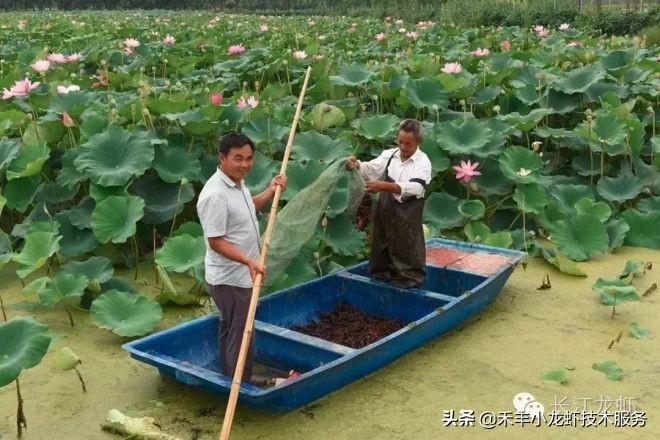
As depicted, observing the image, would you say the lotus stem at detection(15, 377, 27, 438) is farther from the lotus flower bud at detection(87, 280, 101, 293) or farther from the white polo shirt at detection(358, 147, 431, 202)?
the white polo shirt at detection(358, 147, 431, 202)

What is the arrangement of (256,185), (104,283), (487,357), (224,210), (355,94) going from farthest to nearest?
1. (355,94)
2. (256,185)
3. (104,283)
4. (487,357)
5. (224,210)

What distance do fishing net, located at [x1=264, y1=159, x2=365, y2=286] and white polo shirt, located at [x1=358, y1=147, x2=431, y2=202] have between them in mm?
171

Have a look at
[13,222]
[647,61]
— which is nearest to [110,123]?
[13,222]

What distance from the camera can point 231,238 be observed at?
288 centimetres

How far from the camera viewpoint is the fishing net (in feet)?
11.5

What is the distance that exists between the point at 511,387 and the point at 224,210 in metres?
1.34

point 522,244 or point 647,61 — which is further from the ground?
point 647,61

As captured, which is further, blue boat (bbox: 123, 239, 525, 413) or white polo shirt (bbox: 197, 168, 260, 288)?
blue boat (bbox: 123, 239, 525, 413)

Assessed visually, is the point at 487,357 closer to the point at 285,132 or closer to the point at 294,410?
the point at 294,410

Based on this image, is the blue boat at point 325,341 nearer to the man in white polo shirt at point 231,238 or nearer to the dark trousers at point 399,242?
the dark trousers at point 399,242

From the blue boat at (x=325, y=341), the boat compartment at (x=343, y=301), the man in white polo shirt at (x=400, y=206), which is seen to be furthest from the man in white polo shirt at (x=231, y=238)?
the man in white polo shirt at (x=400, y=206)

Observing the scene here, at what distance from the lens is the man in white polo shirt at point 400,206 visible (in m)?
3.59

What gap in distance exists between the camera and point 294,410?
296 centimetres

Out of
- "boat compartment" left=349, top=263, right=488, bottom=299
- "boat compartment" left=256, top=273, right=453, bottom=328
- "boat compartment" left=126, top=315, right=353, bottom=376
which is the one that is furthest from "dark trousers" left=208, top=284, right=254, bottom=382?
"boat compartment" left=349, top=263, right=488, bottom=299
